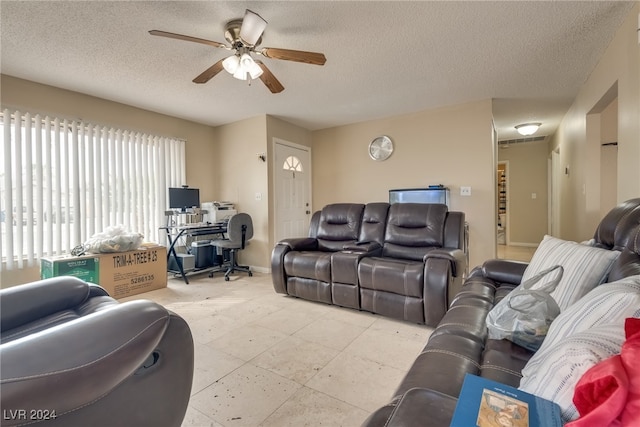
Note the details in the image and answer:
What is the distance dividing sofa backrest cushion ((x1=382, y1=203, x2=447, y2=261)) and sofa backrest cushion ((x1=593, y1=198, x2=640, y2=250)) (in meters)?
1.29

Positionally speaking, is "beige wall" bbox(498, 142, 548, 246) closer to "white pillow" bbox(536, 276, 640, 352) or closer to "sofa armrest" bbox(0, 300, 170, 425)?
"white pillow" bbox(536, 276, 640, 352)

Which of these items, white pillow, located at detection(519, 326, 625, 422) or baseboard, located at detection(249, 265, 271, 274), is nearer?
white pillow, located at detection(519, 326, 625, 422)

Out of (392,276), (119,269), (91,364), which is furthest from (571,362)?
(119,269)

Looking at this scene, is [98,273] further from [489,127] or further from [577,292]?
[489,127]

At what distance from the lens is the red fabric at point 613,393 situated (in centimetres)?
48

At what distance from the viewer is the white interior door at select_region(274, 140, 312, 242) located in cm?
464

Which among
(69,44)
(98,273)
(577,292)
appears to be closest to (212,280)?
(98,273)

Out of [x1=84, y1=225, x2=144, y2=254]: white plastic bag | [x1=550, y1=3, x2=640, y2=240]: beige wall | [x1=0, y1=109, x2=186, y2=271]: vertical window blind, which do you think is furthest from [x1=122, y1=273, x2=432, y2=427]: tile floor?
[x1=550, y1=3, x2=640, y2=240]: beige wall

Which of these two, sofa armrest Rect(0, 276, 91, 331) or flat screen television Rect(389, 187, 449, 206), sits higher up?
flat screen television Rect(389, 187, 449, 206)

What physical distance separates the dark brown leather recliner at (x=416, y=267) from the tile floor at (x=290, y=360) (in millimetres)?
165

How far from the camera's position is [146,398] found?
0.81 meters

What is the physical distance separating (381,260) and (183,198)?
3.05 metres

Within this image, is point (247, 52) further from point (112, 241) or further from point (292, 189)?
point (292, 189)

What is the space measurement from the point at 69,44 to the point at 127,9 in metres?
0.85
